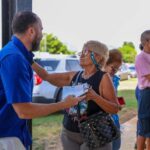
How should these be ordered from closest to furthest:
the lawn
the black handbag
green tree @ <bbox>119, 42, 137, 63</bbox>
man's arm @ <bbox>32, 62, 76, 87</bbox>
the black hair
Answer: the black hair < the black handbag < man's arm @ <bbox>32, 62, 76, 87</bbox> < the lawn < green tree @ <bbox>119, 42, 137, 63</bbox>

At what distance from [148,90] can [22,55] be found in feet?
8.09

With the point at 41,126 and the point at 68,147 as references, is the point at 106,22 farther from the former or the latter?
the point at 68,147

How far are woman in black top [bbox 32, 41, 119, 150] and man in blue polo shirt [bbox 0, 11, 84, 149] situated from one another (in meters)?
0.37

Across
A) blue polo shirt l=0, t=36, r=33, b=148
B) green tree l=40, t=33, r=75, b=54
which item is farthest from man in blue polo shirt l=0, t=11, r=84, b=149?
green tree l=40, t=33, r=75, b=54

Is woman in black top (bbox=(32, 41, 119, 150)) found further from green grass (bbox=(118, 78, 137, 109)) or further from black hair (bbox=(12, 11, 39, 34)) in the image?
green grass (bbox=(118, 78, 137, 109))

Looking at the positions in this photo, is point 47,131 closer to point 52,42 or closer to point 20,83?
point 52,42

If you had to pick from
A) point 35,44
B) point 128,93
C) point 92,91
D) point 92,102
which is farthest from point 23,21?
point 128,93

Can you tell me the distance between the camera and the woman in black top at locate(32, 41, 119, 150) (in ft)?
8.59

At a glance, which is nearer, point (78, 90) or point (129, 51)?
point (78, 90)

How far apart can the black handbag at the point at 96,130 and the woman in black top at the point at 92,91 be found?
48mm

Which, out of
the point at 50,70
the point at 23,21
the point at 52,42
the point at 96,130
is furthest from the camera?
the point at 52,42

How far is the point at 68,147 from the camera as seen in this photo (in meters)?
2.79

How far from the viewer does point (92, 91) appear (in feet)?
8.18

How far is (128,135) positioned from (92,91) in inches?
148
